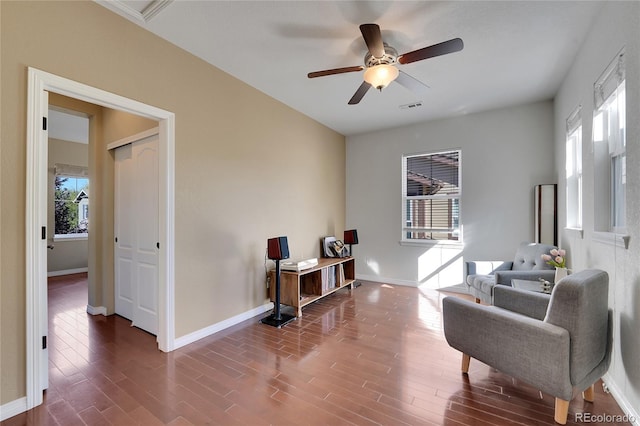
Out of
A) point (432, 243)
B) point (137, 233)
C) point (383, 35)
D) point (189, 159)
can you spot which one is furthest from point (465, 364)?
point (137, 233)

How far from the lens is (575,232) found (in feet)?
9.46

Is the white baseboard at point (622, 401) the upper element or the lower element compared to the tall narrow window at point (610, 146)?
lower

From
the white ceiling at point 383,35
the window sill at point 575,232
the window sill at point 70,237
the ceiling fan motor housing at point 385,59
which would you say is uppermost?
the white ceiling at point 383,35

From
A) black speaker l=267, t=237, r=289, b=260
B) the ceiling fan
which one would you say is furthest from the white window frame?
black speaker l=267, t=237, r=289, b=260

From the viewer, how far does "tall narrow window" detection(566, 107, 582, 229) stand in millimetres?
2969

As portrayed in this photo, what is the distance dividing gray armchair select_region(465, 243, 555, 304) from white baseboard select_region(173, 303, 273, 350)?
2690 millimetres

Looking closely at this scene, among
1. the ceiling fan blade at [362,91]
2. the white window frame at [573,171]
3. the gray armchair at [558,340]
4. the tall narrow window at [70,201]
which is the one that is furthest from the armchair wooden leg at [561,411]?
the tall narrow window at [70,201]

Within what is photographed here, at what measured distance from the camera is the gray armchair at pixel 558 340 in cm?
157

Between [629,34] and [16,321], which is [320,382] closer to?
[16,321]

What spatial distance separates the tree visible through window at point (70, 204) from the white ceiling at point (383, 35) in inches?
220

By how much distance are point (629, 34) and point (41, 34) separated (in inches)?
152

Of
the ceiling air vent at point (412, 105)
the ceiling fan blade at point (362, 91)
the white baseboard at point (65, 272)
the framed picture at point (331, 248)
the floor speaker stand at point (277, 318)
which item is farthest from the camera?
the white baseboard at point (65, 272)

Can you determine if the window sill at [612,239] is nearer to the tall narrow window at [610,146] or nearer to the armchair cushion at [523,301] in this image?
the tall narrow window at [610,146]

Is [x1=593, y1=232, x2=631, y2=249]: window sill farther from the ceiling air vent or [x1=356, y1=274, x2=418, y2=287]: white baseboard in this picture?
[x1=356, y1=274, x2=418, y2=287]: white baseboard
